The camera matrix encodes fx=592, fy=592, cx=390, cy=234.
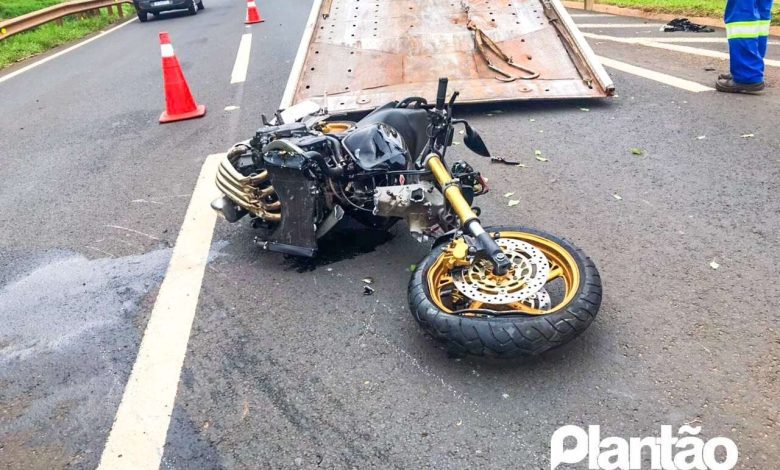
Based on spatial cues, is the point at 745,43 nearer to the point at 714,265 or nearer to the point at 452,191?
the point at 714,265

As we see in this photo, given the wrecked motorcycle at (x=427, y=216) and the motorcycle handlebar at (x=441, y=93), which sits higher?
the motorcycle handlebar at (x=441, y=93)

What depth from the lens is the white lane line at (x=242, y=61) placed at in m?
8.29

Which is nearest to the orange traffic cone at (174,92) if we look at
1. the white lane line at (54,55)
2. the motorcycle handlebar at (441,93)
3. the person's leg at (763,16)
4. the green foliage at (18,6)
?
the motorcycle handlebar at (441,93)

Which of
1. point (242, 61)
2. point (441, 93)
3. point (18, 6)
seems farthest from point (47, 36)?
point (441, 93)

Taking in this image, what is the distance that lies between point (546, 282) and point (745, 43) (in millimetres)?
4671

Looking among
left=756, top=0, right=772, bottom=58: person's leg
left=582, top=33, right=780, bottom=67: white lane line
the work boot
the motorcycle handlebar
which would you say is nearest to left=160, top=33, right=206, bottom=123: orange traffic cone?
the motorcycle handlebar

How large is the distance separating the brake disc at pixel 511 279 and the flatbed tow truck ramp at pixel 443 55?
329 cm

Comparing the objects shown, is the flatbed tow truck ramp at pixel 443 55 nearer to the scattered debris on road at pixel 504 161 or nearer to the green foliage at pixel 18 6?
the scattered debris on road at pixel 504 161

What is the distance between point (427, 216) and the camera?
3.08 metres

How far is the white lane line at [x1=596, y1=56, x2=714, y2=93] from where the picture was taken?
623cm

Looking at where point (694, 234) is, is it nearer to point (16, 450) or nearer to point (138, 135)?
point (16, 450)

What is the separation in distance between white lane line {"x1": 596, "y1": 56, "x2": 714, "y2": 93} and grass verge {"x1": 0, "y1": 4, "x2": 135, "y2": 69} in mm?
11042

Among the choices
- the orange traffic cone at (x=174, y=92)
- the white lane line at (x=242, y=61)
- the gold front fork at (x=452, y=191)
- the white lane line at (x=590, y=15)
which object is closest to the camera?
the gold front fork at (x=452, y=191)

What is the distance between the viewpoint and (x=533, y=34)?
6.60 meters
